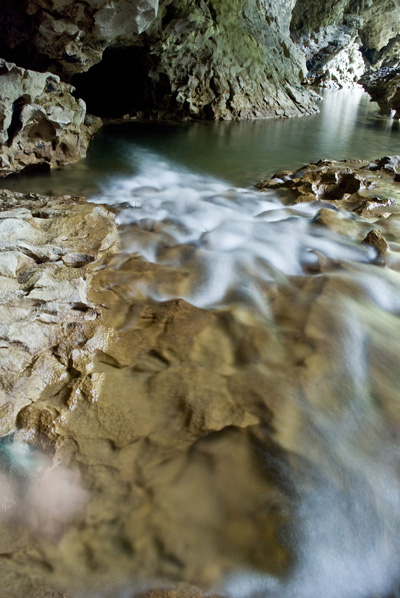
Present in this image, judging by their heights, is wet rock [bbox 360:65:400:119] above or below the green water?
above

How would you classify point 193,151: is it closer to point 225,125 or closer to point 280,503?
point 225,125

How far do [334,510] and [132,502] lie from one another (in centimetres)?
70

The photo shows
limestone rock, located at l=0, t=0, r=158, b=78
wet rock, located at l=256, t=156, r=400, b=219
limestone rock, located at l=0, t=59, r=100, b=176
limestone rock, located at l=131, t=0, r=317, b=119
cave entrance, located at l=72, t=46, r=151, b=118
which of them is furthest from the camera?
cave entrance, located at l=72, t=46, r=151, b=118

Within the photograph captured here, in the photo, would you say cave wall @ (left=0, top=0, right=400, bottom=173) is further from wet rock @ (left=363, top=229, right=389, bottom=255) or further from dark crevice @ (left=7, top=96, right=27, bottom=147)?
wet rock @ (left=363, top=229, right=389, bottom=255)

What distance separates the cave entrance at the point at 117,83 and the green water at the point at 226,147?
186 centimetres

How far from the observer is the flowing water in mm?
1136

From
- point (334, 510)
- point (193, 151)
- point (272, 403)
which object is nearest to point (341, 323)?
point (272, 403)

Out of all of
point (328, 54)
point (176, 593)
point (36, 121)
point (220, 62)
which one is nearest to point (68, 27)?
point (36, 121)

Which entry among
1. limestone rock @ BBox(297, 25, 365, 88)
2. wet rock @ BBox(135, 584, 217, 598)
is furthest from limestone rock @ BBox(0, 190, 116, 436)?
limestone rock @ BBox(297, 25, 365, 88)

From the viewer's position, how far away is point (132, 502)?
1261 millimetres

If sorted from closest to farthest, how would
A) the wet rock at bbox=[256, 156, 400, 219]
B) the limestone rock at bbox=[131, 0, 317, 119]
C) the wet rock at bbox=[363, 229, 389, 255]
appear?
1. the wet rock at bbox=[363, 229, 389, 255]
2. the wet rock at bbox=[256, 156, 400, 219]
3. the limestone rock at bbox=[131, 0, 317, 119]

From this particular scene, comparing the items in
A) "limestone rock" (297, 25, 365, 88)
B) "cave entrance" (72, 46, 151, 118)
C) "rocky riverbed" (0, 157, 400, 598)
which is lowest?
"rocky riverbed" (0, 157, 400, 598)

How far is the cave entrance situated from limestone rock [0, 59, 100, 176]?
243 inches

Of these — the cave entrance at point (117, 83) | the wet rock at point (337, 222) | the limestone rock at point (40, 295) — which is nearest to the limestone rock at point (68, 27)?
the cave entrance at point (117, 83)
